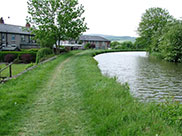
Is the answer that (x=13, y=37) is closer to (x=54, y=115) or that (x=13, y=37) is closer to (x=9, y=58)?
(x=9, y=58)

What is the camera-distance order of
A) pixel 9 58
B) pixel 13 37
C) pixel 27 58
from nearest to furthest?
pixel 9 58
pixel 27 58
pixel 13 37

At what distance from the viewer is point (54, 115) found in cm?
530

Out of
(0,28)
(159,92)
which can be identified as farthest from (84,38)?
(159,92)

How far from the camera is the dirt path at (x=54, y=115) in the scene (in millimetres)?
4391

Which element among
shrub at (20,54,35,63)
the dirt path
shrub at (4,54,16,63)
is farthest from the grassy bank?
shrub at (4,54,16,63)

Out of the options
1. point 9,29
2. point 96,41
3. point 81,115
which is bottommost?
point 81,115

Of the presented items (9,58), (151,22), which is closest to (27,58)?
(9,58)

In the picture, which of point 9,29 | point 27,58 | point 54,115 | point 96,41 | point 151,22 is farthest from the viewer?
point 96,41

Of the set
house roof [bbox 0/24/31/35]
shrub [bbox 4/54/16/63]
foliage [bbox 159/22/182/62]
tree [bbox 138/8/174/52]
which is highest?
tree [bbox 138/8/174/52]

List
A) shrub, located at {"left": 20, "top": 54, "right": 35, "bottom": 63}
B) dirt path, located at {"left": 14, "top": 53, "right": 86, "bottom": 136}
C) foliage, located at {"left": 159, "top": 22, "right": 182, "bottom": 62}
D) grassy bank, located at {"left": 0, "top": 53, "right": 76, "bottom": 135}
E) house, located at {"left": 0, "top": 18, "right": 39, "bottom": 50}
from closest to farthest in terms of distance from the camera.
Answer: dirt path, located at {"left": 14, "top": 53, "right": 86, "bottom": 136}, grassy bank, located at {"left": 0, "top": 53, "right": 76, "bottom": 135}, foliage, located at {"left": 159, "top": 22, "right": 182, "bottom": 62}, shrub, located at {"left": 20, "top": 54, "right": 35, "bottom": 63}, house, located at {"left": 0, "top": 18, "right": 39, "bottom": 50}

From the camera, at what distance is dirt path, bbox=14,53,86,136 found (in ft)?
14.4

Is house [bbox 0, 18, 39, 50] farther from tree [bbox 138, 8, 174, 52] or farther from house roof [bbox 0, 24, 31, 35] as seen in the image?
tree [bbox 138, 8, 174, 52]

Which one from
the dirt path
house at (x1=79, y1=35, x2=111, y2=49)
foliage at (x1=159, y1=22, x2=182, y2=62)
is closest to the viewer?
the dirt path

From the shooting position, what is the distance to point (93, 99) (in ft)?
21.1
